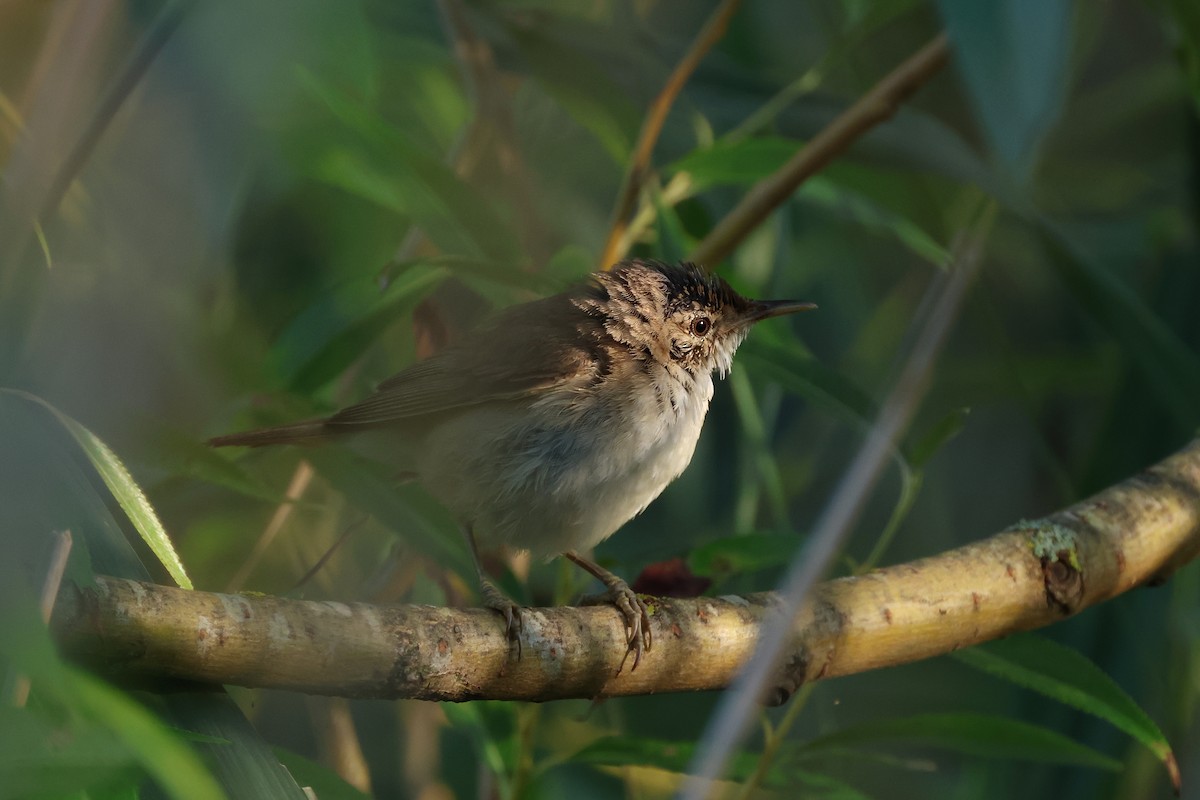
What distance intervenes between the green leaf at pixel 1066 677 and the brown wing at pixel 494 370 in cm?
115

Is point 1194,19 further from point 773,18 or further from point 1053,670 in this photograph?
point 773,18

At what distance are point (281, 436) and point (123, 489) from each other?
1060mm

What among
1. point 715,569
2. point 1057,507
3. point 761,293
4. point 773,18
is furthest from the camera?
point 773,18

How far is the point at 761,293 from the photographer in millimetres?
3611

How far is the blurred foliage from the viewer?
1955 mm

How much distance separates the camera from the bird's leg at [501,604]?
1962 mm

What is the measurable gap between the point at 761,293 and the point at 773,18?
152 cm

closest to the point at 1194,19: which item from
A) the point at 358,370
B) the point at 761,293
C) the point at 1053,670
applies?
the point at 761,293

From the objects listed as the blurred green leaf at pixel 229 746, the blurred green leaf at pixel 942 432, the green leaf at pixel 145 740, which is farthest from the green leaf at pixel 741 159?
the green leaf at pixel 145 740

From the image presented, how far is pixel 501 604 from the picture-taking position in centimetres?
208

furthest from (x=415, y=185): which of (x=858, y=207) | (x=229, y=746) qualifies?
(x=229, y=746)

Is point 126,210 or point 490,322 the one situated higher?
point 490,322

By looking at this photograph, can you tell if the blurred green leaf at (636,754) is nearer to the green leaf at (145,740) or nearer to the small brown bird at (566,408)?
the small brown bird at (566,408)

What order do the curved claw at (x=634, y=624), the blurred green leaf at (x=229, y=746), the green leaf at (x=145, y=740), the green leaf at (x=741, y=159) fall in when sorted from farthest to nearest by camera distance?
1. the green leaf at (x=741, y=159)
2. the curved claw at (x=634, y=624)
3. the blurred green leaf at (x=229, y=746)
4. the green leaf at (x=145, y=740)
